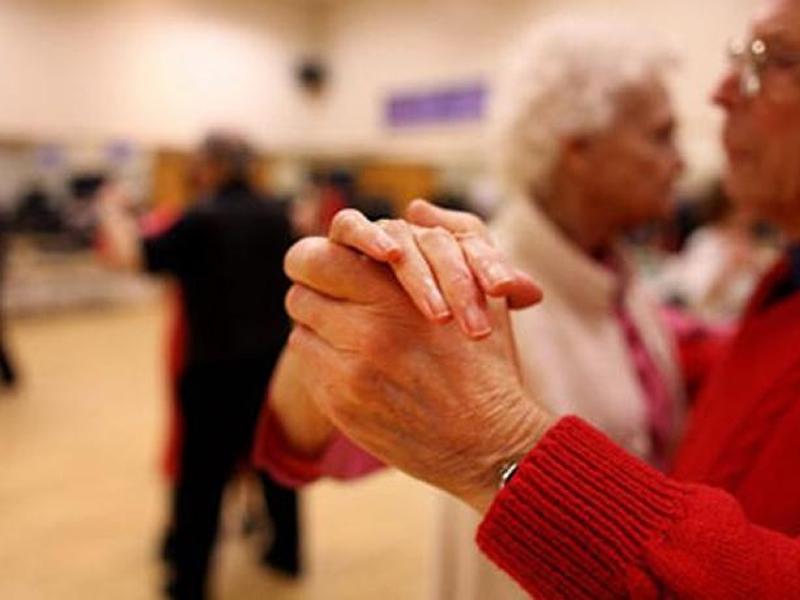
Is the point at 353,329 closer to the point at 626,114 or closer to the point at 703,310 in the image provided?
the point at 626,114

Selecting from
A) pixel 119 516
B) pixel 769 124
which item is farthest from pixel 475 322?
pixel 119 516

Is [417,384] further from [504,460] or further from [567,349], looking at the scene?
[567,349]

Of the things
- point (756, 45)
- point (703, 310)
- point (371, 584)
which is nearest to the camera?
point (756, 45)

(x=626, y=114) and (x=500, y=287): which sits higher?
(x=626, y=114)

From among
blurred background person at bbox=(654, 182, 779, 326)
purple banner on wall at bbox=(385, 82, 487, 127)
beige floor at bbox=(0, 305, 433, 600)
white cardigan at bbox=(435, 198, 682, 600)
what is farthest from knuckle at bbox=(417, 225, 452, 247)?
purple banner on wall at bbox=(385, 82, 487, 127)

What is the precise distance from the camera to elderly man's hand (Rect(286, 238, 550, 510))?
0.60m

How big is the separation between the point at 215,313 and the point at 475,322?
211 cm

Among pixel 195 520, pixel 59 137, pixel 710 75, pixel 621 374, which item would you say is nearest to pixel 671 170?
pixel 621 374

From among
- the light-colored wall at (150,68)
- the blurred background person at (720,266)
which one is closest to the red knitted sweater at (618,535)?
the blurred background person at (720,266)

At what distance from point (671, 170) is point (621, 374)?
0.40 metres

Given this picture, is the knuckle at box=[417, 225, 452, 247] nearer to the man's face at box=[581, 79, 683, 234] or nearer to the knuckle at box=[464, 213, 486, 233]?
the knuckle at box=[464, 213, 486, 233]

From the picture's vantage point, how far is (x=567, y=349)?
1.23 meters

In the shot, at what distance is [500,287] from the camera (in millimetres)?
584

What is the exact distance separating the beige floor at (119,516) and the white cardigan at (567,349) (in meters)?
0.80
